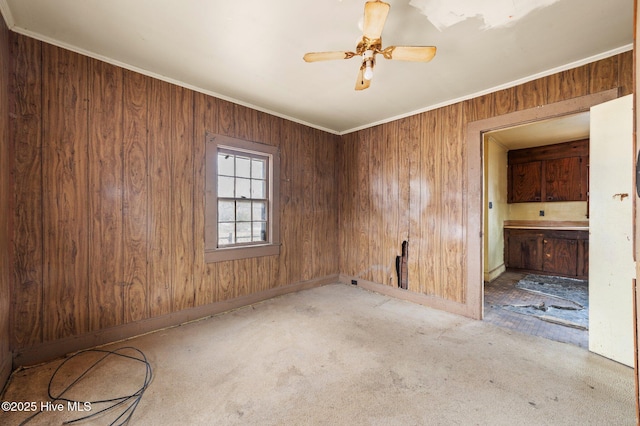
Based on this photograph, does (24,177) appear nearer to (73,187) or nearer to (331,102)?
(73,187)

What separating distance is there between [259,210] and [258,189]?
301 millimetres

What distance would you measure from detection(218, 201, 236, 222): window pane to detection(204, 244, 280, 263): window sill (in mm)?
399

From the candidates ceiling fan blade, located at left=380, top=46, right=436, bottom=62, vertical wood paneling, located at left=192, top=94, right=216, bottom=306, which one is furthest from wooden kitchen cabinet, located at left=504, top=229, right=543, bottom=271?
vertical wood paneling, located at left=192, top=94, right=216, bottom=306

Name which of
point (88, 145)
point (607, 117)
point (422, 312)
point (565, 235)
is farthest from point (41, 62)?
point (565, 235)

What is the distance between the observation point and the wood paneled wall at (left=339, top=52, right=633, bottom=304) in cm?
266

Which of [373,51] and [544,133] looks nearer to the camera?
[373,51]

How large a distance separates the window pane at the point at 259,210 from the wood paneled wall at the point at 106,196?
24.8 inches

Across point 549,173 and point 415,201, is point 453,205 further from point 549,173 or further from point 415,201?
point 549,173

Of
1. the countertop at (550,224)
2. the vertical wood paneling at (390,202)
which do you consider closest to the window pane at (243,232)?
the vertical wood paneling at (390,202)

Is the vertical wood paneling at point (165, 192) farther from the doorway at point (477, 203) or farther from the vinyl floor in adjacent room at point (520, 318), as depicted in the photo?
the vinyl floor in adjacent room at point (520, 318)

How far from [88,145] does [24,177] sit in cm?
51

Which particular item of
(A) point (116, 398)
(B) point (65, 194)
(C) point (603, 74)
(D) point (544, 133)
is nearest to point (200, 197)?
(B) point (65, 194)

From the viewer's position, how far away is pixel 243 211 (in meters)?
3.55

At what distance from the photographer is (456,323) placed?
2.96 meters
